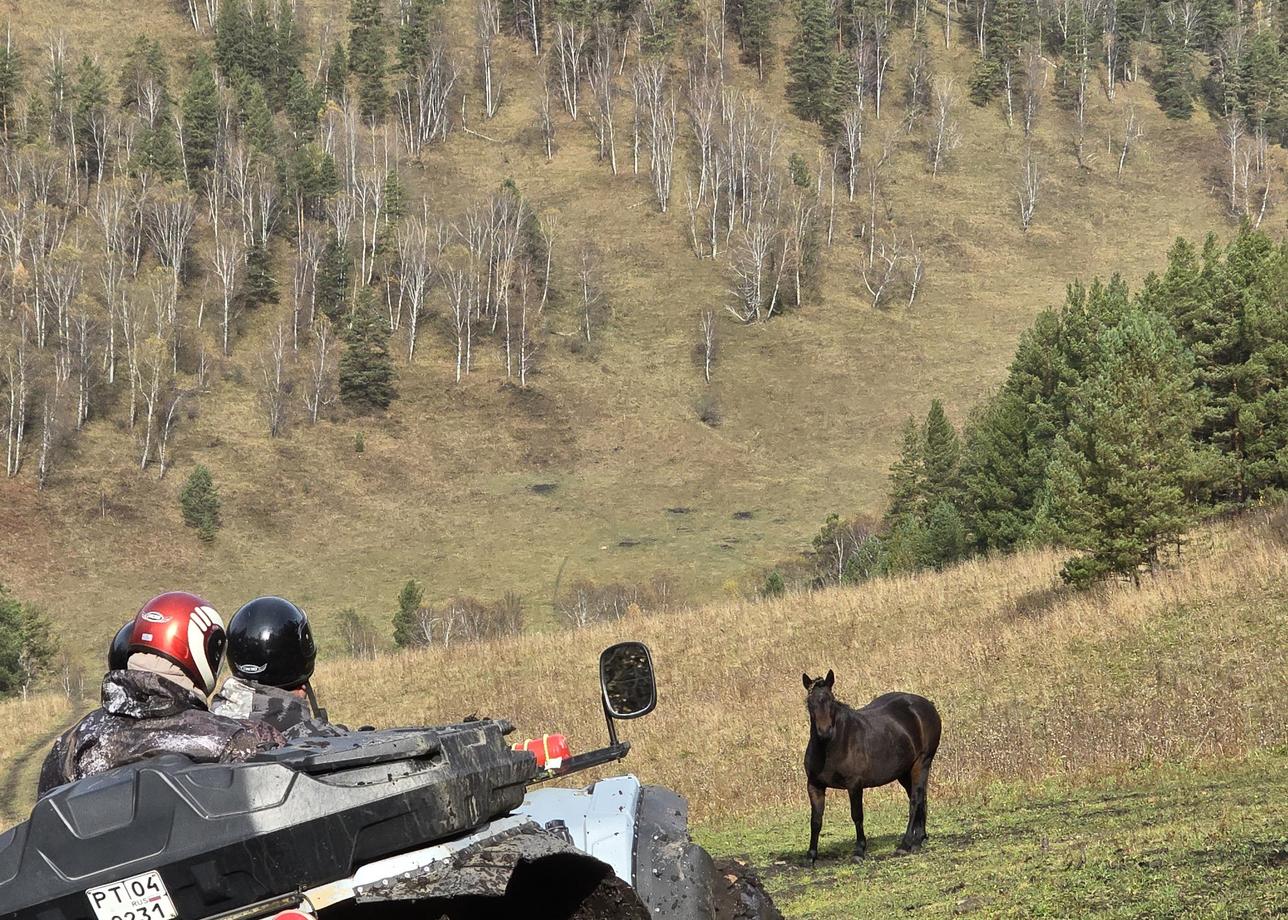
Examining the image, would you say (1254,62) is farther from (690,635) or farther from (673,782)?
(673,782)

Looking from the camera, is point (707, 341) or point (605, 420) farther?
point (707, 341)

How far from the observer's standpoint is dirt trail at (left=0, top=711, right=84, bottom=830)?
23.9m

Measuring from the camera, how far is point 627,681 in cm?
564

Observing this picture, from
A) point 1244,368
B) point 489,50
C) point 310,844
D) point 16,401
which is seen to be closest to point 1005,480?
point 1244,368

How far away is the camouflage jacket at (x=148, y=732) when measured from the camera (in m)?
4.07

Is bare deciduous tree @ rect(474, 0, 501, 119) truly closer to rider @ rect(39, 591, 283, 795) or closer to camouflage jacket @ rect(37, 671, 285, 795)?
rider @ rect(39, 591, 283, 795)

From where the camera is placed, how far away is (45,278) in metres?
86.2

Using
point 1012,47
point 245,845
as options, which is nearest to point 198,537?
point 245,845

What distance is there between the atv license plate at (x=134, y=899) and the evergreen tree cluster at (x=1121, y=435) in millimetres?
24457

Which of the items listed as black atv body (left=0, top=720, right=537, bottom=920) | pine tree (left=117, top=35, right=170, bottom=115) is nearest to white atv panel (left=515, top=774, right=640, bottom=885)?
black atv body (left=0, top=720, right=537, bottom=920)

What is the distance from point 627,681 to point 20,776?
93.3 feet

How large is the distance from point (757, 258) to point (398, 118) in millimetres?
43673

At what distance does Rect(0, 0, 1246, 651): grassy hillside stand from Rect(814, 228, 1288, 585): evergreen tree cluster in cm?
2269

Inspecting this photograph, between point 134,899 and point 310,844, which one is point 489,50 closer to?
point 310,844
